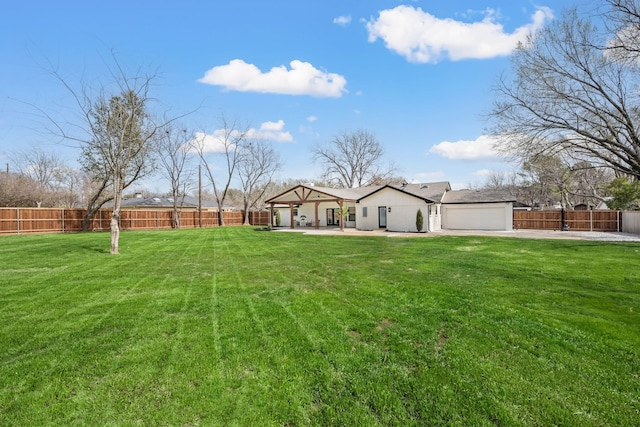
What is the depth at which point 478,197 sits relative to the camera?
23422mm

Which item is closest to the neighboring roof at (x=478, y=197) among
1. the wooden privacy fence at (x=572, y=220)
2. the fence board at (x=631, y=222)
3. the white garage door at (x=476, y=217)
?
the white garage door at (x=476, y=217)

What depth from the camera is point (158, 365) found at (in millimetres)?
3369

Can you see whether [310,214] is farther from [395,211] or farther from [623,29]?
[623,29]

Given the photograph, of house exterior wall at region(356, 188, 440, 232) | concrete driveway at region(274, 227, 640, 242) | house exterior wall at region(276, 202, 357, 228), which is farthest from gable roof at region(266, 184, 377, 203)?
concrete driveway at region(274, 227, 640, 242)

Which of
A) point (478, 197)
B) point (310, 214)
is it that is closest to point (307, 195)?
point (310, 214)

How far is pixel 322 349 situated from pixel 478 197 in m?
23.0

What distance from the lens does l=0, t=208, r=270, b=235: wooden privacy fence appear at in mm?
20141

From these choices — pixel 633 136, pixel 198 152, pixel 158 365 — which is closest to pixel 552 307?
pixel 158 365

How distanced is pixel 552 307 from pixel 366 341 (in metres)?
3.38

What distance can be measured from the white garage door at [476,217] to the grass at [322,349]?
16.1 m

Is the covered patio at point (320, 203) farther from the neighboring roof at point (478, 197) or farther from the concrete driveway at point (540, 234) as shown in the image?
the neighboring roof at point (478, 197)

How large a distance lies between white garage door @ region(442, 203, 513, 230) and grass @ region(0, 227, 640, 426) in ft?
52.7

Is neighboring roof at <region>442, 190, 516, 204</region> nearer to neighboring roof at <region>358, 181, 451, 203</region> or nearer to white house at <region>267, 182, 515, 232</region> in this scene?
white house at <region>267, 182, 515, 232</region>

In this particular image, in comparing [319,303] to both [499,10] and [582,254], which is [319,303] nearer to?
[582,254]
